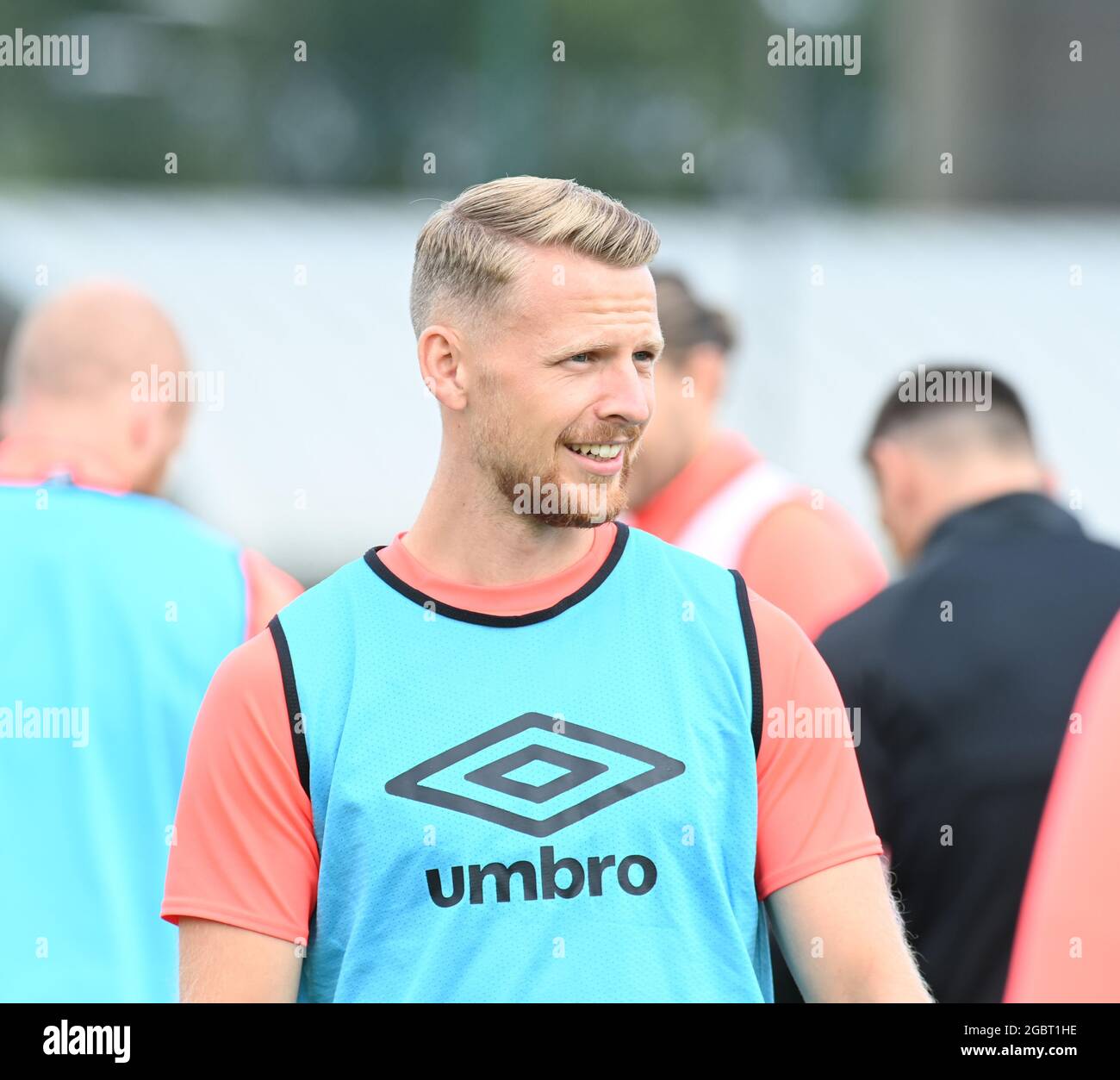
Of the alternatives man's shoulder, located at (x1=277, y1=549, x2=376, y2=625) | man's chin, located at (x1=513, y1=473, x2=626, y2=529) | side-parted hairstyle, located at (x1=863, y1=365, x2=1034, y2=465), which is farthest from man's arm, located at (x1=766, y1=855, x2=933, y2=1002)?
side-parted hairstyle, located at (x1=863, y1=365, x2=1034, y2=465)

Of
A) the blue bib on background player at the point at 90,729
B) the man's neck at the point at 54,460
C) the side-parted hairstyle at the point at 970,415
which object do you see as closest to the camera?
the blue bib on background player at the point at 90,729

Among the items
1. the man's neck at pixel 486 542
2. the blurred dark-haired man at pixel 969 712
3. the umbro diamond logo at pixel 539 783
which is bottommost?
the blurred dark-haired man at pixel 969 712

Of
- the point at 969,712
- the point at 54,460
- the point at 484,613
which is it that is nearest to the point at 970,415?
the point at 969,712

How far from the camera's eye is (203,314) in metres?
12.5

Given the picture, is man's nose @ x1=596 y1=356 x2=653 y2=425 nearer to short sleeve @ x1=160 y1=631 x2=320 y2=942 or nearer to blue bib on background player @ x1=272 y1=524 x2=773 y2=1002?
blue bib on background player @ x1=272 y1=524 x2=773 y2=1002

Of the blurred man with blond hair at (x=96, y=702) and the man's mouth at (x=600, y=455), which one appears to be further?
the blurred man with blond hair at (x=96, y=702)

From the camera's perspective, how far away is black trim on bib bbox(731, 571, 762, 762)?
7.26ft

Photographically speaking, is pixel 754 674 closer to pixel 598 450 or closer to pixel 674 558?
pixel 674 558

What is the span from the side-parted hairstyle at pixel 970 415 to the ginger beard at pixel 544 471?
7.02ft

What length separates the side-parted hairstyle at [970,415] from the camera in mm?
→ 4277

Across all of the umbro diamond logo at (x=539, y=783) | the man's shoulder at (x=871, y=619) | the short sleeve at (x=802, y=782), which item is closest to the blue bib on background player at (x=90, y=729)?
the man's shoulder at (x=871, y=619)

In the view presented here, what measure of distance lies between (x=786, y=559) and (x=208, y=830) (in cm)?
221

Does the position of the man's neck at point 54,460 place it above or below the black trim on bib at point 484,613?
above

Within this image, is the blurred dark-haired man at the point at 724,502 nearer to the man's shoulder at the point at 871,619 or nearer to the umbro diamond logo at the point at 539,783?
the man's shoulder at the point at 871,619
